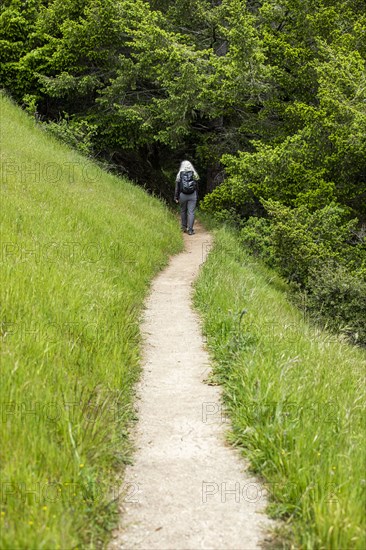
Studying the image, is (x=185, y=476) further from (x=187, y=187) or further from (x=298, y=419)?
(x=187, y=187)

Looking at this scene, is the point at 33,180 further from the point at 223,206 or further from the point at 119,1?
the point at 119,1

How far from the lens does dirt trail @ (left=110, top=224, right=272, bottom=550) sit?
2.83 metres

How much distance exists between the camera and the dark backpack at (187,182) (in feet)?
50.3

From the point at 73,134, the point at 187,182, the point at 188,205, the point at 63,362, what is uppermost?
the point at 73,134

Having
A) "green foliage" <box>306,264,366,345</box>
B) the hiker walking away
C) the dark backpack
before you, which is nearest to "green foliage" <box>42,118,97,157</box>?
the hiker walking away

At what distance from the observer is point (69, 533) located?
2508 mm

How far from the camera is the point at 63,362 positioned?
4043 millimetres

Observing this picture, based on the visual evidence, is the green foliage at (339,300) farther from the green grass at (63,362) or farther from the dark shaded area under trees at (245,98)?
the green grass at (63,362)

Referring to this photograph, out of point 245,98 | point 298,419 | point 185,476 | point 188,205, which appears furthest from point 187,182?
point 185,476

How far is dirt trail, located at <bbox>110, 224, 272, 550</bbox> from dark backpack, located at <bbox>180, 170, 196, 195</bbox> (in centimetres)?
1013

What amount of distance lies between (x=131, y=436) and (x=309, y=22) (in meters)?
15.2

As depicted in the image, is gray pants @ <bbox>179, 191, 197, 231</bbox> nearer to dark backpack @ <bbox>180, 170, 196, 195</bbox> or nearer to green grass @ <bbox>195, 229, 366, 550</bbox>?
dark backpack @ <bbox>180, 170, 196, 195</bbox>

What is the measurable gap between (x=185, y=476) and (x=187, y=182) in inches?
499

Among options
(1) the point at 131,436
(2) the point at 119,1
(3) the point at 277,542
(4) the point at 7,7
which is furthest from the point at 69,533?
(4) the point at 7,7
